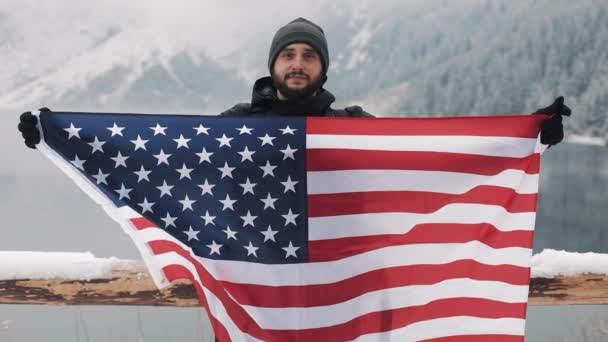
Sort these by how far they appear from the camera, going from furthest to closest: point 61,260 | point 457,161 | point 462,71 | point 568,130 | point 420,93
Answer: point 462,71
point 420,93
point 568,130
point 61,260
point 457,161

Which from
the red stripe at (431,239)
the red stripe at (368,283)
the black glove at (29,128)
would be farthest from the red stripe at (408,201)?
the black glove at (29,128)

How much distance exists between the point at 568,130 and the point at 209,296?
73120 mm

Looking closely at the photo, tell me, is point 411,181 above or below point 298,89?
below

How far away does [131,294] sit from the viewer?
8.67 ft

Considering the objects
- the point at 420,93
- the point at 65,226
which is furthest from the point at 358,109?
the point at 420,93

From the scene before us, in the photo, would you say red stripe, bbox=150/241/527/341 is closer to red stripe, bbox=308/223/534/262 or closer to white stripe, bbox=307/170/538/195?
red stripe, bbox=308/223/534/262

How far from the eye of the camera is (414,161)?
234cm

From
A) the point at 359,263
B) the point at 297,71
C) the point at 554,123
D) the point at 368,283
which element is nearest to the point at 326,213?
the point at 359,263

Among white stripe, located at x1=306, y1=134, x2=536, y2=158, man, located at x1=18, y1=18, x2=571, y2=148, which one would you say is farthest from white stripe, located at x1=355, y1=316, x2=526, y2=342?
man, located at x1=18, y1=18, x2=571, y2=148

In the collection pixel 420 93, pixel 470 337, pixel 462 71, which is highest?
pixel 462 71

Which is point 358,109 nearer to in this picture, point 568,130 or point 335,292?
point 335,292

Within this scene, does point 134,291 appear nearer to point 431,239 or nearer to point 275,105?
point 275,105

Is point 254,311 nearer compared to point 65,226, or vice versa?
point 254,311

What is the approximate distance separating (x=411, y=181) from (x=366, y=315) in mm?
672
